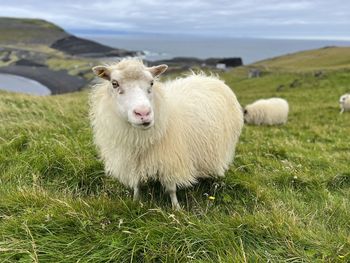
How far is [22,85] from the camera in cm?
5831

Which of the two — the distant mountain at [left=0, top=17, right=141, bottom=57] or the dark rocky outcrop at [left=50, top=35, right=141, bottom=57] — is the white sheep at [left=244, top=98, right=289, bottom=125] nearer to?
the distant mountain at [left=0, top=17, right=141, bottom=57]

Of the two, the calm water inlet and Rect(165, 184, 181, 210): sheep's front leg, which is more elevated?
Rect(165, 184, 181, 210): sheep's front leg

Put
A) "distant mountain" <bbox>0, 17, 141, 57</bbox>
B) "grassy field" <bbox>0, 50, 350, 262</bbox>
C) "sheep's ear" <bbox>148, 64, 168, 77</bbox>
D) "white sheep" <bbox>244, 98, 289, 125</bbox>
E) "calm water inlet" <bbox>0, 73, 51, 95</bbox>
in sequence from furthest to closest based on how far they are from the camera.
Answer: "distant mountain" <bbox>0, 17, 141, 57</bbox> → "calm water inlet" <bbox>0, 73, 51, 95</bbox> → "white sheep" <bbox>244, 98, 289, 125</bbox> → "sheep's ear" <bbox>148, 64, 168, 77</bbox> → "grassy field" <bbox>0, 50, 350, 262</bbox>

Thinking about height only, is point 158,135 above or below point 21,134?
above

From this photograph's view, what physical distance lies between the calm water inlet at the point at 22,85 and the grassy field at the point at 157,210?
4785cm

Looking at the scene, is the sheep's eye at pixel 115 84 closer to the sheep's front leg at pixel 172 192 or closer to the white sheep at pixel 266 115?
the sheep's front leg at pixel 172 192

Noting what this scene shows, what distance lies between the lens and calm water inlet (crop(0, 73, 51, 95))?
53.4 metres

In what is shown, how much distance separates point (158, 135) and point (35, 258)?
2.10 metres

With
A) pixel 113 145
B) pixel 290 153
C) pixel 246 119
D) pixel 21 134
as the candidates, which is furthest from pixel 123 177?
pixel 246 119

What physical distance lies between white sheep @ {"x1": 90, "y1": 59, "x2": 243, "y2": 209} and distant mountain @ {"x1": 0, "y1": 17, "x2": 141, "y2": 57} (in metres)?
111

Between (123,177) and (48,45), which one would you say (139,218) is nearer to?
(123,177)

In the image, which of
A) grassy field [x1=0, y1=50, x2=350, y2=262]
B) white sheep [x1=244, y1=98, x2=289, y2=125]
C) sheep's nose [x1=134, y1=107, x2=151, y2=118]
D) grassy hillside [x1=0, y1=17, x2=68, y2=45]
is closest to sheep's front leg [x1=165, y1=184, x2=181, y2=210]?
grassy field [x1=0, y1=50, x2=350, y2=262]

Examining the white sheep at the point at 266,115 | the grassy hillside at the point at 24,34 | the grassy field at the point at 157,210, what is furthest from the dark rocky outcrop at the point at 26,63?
the grassy field at the point at 157,210

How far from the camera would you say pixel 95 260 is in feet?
11.6
